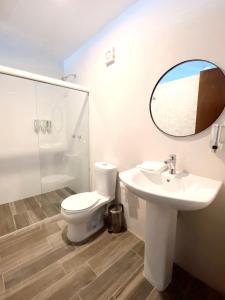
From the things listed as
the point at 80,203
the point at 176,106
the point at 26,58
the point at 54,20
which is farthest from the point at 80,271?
the point at 26,58

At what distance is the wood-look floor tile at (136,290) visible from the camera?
1115 mm

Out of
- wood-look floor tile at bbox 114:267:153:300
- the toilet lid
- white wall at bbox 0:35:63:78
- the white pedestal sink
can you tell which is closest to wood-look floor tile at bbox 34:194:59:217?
the toilet lid

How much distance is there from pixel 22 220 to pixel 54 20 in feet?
7.90

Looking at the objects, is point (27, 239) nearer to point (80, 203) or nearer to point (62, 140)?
point (80, 203)

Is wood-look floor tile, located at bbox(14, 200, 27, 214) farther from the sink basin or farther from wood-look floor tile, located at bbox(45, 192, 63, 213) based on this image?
the sink basin

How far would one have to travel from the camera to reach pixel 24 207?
225 cm

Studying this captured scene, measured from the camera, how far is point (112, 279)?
4.06ft

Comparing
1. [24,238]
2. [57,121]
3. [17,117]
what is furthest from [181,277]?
[17,117]

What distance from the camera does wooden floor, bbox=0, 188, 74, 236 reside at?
1877mm

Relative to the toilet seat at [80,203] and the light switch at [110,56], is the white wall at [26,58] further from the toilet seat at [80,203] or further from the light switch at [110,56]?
the toilet seat at [80,203]

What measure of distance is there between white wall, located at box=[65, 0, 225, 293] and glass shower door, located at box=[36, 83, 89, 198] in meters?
0.48

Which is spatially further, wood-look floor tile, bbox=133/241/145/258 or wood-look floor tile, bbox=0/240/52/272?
wood-look floor tile, bbox=133/241/145/258

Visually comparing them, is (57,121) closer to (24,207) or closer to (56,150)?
(56,150)

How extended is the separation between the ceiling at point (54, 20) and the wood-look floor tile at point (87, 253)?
2.38 m
